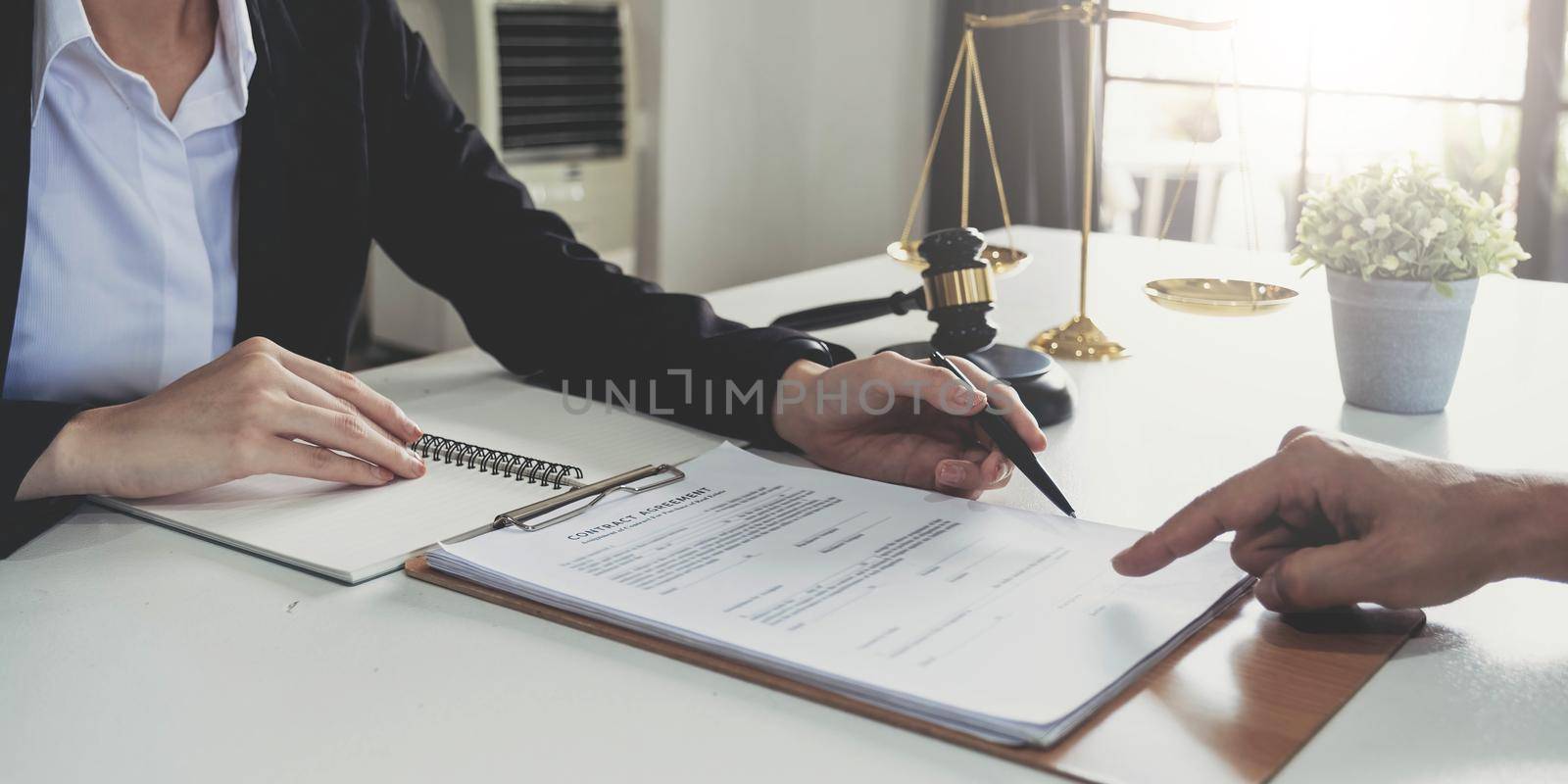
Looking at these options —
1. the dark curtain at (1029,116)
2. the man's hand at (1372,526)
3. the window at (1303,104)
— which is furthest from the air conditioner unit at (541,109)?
the man's hand at (1372,526)

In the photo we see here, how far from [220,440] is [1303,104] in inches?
137

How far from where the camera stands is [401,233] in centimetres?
142

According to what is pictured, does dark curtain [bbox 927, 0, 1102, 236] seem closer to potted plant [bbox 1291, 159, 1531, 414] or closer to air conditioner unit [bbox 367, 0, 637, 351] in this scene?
air conditioner unit [bbox 367, 0, 637, 351]

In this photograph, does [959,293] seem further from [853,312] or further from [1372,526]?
[1372,526]

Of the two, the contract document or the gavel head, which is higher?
the gavel head

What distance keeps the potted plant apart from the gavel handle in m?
0.36

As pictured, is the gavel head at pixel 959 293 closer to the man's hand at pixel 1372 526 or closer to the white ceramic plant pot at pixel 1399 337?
the white ceramic plant pot at pixel 1399 337

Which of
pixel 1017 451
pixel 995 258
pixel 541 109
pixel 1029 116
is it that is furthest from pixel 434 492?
pixel 1029 116

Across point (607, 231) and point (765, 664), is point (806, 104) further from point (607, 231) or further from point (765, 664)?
point (765, 664)

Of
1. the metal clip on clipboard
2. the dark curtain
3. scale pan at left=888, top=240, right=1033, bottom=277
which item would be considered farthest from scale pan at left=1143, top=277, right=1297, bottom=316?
the dark curtain

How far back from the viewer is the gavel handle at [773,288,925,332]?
1.31m

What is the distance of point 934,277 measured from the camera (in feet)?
3.96

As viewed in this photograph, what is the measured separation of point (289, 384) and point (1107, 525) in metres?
0.56

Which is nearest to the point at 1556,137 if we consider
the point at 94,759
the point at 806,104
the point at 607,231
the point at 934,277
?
the point at 806,104
